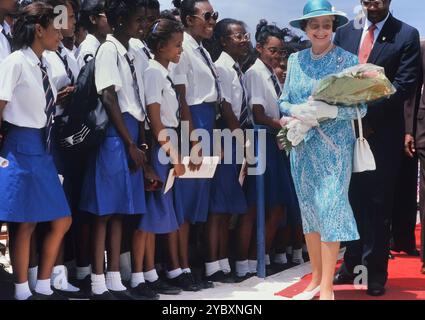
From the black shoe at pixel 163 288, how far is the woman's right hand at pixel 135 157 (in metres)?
0.84

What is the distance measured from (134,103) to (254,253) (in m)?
1.71

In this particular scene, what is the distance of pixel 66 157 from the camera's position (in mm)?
4254

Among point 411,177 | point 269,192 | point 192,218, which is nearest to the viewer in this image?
point 192,218

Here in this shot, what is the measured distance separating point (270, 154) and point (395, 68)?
118 centimetres

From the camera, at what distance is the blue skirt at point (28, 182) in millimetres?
3600

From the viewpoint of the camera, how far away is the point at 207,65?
468 centimetres

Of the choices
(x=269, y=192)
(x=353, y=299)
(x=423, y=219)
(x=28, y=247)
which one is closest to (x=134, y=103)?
(x=28, y=247)

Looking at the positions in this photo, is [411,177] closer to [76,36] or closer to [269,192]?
[269,192]

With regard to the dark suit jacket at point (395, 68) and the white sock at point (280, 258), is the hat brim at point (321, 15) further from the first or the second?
the white sock at point (280, 258)

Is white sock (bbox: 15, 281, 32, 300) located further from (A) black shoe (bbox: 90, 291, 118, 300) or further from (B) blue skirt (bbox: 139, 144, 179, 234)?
(B) blue skirt (bbox: 139, 144, 179, 234)

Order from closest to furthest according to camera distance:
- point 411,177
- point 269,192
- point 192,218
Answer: point 192,218
point 269,192
point 411,177

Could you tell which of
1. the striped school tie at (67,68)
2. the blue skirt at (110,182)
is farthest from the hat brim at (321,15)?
the striped school tie at (67,68)

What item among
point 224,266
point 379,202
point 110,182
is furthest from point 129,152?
point 379,202

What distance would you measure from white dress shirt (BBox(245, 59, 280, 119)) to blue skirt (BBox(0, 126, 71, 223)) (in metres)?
1.84
